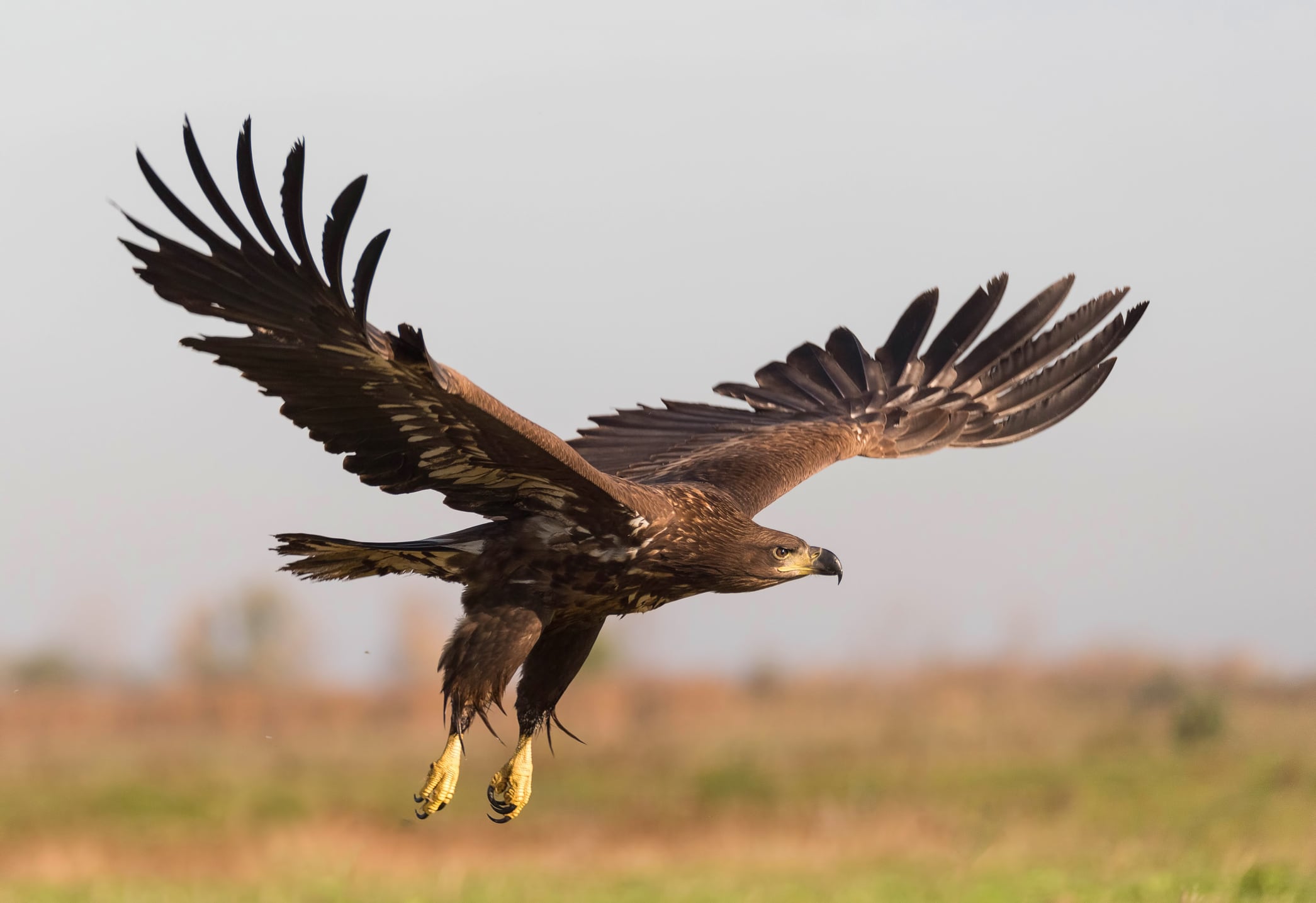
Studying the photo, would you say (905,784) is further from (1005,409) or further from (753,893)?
(1005,409)

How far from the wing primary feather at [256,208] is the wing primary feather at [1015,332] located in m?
5.44

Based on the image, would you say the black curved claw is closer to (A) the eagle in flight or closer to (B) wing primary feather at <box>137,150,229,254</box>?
(A) the eagle in flight

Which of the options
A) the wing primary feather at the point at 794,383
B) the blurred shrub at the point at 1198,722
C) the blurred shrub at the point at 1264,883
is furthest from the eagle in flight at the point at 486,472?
the blurred shrub at the point at 1198,722

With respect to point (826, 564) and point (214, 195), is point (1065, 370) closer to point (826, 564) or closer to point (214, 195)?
point (826, 564)

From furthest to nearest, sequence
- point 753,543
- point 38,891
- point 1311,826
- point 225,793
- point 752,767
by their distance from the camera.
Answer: point 752,767, point 225,793, point 1311,826, point 38,891, point 753,543

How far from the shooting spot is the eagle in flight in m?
5.37

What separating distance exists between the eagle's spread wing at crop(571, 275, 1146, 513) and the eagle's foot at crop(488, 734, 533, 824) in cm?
209

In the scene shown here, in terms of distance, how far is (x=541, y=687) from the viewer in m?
7.00

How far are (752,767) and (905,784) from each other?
2409 millimetres

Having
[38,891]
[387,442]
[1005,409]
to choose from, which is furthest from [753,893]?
[387,442]

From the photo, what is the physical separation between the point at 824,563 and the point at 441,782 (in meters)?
1.96

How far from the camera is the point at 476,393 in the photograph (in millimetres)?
5617

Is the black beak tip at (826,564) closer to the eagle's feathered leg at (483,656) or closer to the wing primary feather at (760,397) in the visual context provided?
the eagle's feathered leg at (483,656)

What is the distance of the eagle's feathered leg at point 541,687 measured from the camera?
6984 millimetres
